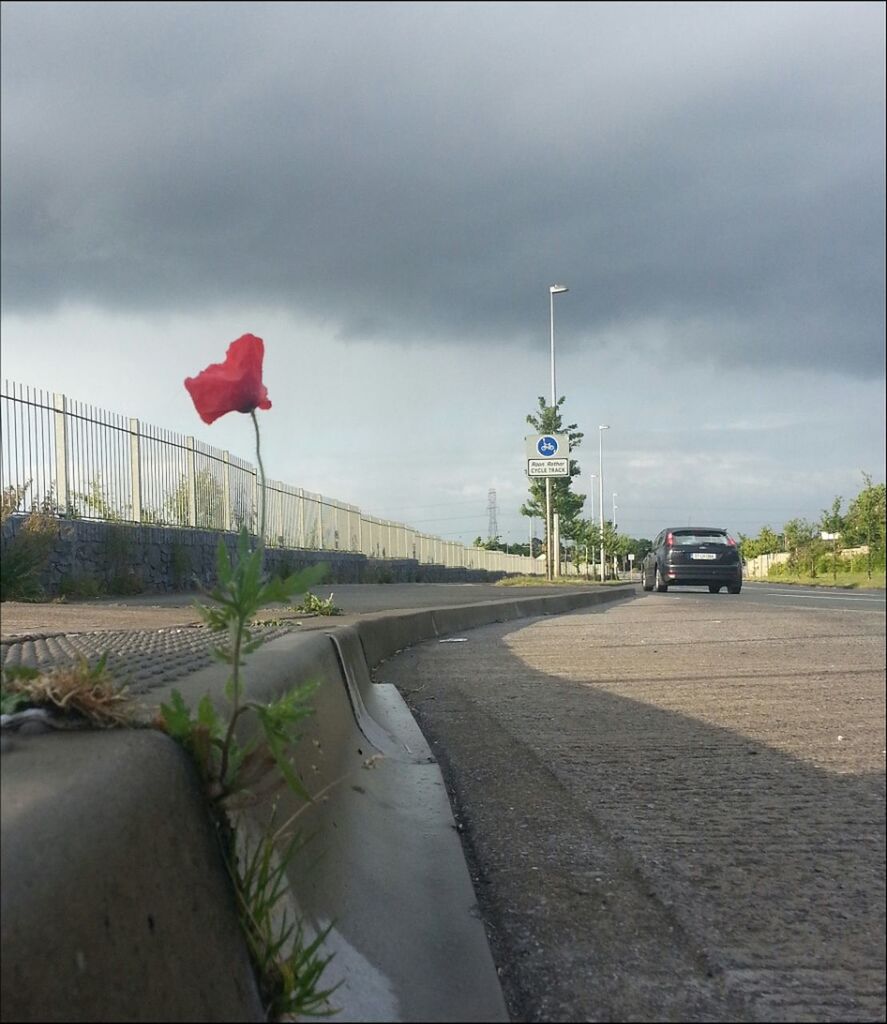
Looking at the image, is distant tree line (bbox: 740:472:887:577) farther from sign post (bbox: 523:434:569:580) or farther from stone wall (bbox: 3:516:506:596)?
sign post (bbox: 523:434:569:580)

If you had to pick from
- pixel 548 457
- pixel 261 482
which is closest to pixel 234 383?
pixel 261 482

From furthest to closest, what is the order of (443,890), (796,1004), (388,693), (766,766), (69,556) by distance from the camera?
(69,556), (388,693), (766,766), (443,890), (796,1004)

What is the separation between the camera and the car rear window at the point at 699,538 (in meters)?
5.25

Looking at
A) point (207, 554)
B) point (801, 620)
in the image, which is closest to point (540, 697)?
point (801, 620)

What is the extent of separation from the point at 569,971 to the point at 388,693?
3.09 m

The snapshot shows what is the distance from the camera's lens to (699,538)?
220 inches

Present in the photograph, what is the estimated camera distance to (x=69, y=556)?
10953 mm

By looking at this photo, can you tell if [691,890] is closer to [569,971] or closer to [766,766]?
[569,971]

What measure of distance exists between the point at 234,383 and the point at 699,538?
430cm

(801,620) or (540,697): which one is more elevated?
(801,620)

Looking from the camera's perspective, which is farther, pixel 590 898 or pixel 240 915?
pixel 590 898

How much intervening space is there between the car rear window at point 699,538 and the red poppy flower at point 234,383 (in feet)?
12.0

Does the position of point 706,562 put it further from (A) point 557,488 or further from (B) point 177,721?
(A) point 557,488

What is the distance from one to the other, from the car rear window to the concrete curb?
3082 mm
